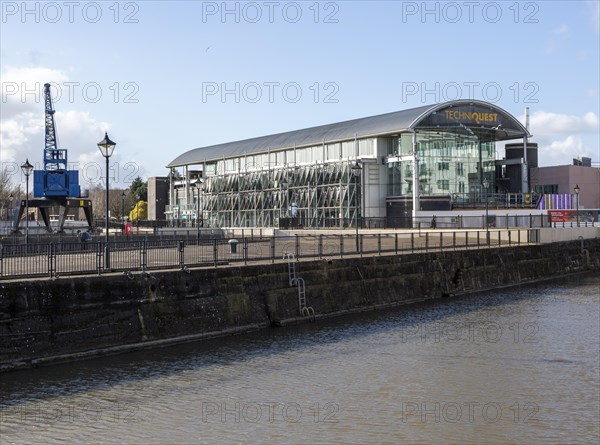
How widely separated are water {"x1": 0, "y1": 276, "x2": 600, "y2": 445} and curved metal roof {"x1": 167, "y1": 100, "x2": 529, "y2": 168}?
43.8 m

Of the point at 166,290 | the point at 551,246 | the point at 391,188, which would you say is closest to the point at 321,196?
the point at 391,188

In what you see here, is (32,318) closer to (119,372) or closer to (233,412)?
(119,372)

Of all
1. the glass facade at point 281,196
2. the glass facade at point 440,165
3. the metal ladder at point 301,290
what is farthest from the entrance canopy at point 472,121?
the metal ladder at point 301,290

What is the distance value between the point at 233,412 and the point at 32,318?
7021 mm

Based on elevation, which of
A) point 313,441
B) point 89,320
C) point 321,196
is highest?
point 321,196

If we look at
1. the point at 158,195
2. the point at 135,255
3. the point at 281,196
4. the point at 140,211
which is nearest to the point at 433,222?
the point at 281,196

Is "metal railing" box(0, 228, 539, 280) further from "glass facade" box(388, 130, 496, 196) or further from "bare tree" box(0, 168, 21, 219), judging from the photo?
"bare tree" box(0, 168, 21, 219)

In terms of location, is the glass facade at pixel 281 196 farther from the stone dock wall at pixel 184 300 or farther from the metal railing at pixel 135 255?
the metal railing at pixel 135 255

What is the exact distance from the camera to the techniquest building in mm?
67375

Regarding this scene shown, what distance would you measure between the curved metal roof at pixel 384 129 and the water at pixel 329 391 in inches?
1724

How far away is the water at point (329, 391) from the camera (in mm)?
14023

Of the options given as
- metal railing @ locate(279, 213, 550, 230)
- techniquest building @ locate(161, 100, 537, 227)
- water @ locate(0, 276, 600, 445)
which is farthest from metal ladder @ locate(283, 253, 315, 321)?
techniquest building @ locate(161, 100, 537, 227)

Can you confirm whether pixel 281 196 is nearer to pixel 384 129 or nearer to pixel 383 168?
pixel 383 168

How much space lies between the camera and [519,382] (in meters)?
17.6
